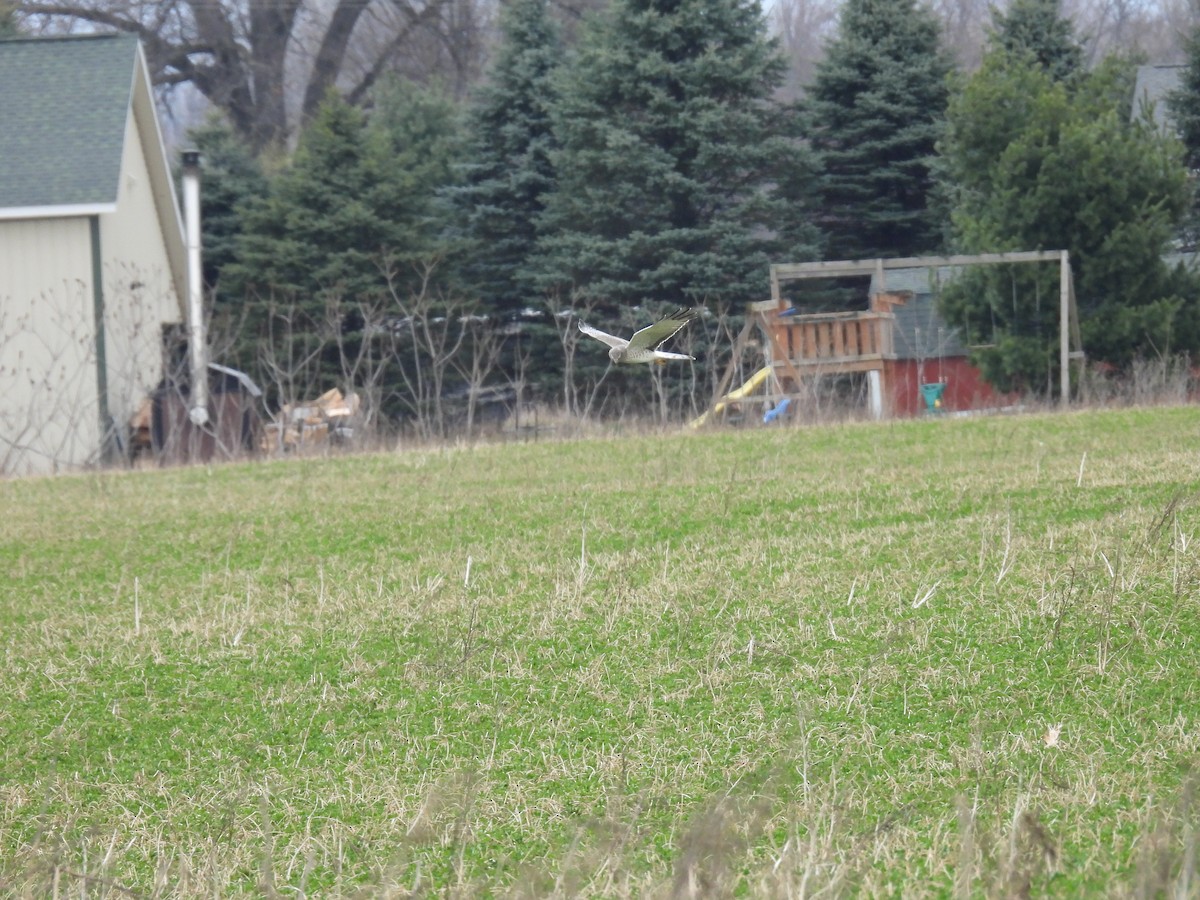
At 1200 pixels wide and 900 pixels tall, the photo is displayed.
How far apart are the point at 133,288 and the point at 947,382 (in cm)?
1008

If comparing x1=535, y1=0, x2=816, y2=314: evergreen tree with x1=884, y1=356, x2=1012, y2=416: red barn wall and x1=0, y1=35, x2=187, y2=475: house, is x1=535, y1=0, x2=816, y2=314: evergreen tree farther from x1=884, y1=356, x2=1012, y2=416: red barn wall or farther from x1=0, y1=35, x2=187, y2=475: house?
x1=0, y1=35, x2=187, y2=475: house

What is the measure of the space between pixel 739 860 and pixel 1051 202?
13.8m

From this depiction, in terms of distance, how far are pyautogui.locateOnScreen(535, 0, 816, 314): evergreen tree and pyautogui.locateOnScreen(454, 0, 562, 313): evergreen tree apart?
127 centimetres

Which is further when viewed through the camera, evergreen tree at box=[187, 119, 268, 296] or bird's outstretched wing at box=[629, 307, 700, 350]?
evergreen tree at box=[187, 119, 268, 296]

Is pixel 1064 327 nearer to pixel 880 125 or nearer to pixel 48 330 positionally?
pixel 880 125

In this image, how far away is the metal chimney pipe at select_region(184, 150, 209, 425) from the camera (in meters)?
16.2

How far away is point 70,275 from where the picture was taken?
17.1 m

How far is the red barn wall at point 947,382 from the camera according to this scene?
18203 mm

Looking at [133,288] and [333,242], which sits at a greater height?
[333,242]

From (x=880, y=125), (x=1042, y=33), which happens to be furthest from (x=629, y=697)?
(x=1042, y=33)

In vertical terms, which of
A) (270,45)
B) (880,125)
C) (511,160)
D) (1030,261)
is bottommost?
(1030,261)

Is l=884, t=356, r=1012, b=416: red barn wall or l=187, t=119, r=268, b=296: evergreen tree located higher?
l=187, t=119, r=268, b=296: evergreen tree

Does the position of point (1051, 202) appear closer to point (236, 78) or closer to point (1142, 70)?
point (1142, 70)

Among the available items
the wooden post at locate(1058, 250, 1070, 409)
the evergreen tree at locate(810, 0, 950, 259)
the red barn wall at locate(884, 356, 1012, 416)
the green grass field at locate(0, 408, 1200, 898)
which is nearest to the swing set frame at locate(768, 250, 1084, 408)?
the wooden post at locate(1058, 250, 1070, 409)
